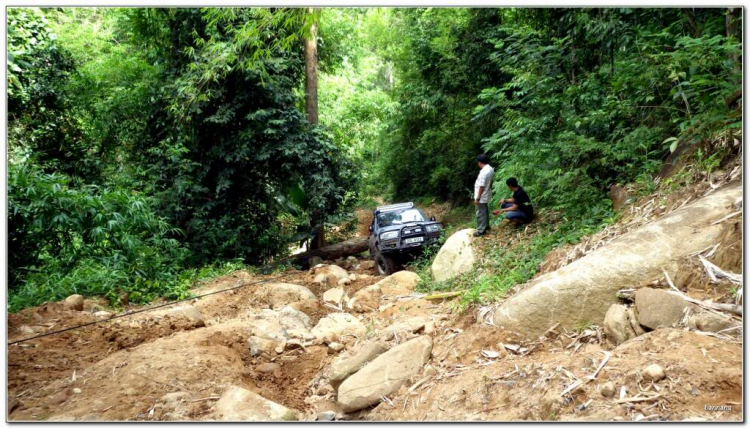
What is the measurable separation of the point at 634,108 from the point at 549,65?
2.80 metres

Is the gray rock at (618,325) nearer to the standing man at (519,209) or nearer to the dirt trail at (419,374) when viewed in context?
the dirt trail at (419,374)

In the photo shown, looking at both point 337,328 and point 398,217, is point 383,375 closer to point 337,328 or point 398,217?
point 337,328

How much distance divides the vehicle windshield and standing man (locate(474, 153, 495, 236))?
3.05 m

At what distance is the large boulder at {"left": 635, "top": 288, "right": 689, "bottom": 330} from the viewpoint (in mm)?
3596

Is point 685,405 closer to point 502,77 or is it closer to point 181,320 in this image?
point 181,320

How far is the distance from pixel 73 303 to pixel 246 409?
4.39 m

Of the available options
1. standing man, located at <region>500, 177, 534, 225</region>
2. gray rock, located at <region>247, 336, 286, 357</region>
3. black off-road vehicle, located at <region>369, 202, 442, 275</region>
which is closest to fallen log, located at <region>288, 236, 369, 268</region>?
black off-road vehicle, located at <region>369, 202, 442, 275</region>

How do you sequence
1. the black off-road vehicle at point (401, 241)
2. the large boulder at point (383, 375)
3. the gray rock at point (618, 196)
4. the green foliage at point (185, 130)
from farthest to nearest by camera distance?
the green foliage at point (185, 130), the black off-road vehicle at point (401, 241), the gray rock at point (618, 196), the large boulder at point (383, 375)

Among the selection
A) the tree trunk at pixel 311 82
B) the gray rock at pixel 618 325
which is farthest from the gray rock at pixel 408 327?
the tree trunk at pixel 311 82

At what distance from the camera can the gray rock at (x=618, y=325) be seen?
385cm

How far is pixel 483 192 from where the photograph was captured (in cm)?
909

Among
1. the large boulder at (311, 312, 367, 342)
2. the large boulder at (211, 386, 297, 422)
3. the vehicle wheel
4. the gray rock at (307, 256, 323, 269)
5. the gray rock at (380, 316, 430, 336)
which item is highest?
the large boulder at (211, 386, 297, 422)

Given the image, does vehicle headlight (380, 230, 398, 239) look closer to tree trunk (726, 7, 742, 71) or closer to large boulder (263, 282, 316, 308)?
large boulder (263, 282, 316, 308)

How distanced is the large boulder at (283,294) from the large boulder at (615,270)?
15.8 feet
